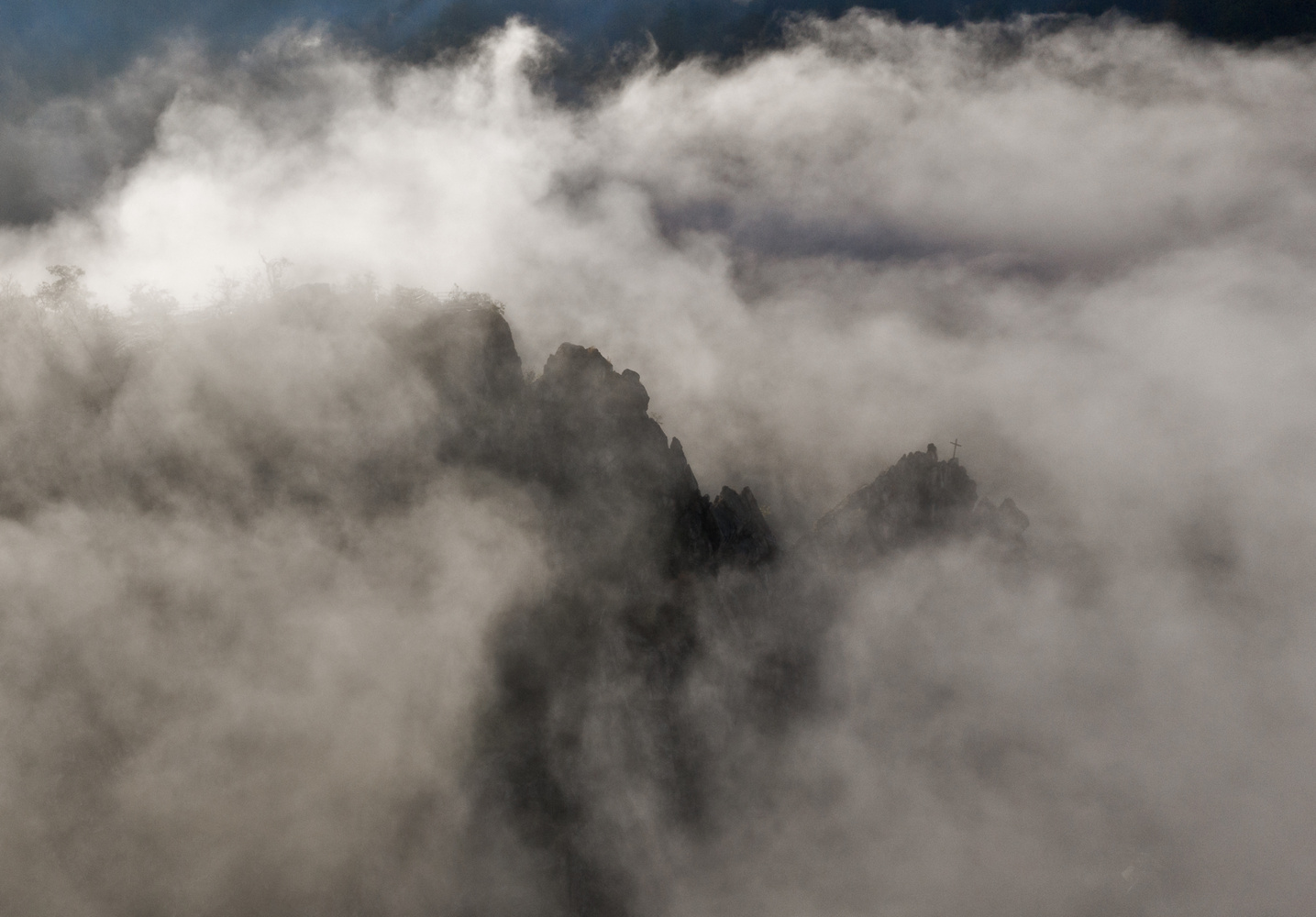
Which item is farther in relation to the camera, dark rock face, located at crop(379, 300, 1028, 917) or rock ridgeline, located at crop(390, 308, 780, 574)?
rock ridgeline, located at crop(390, 308, 780, 574)

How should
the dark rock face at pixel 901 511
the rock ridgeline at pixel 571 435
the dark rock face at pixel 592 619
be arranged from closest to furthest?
the dark rock face at pixel 592 619
the rock ridgeline at pixel 571 435
the dark rock face at pixel 901 511

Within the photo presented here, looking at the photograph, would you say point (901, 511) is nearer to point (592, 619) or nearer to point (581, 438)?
point (581, 438)

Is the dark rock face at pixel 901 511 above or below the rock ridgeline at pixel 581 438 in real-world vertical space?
below

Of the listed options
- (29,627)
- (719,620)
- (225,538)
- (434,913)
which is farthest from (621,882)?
(29,627)

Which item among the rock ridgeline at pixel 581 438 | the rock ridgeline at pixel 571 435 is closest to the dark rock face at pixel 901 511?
the rock ridgeline at pixel 581 438

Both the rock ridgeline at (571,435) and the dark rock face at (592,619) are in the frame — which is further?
the rock ridgeline at (571,435)

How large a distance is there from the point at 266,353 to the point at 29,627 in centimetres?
3689

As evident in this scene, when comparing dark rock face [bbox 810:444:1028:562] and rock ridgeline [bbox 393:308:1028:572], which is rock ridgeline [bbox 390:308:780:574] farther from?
dark rock face [bbox 810:444:1028:562]

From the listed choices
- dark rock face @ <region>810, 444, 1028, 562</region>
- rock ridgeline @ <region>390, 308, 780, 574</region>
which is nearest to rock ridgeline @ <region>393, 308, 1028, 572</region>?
rock ridgeline @ <region>390, 308, 780, 574</region>

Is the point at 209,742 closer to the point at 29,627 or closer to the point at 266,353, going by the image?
the point at 29,627

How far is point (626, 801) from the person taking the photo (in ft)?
307

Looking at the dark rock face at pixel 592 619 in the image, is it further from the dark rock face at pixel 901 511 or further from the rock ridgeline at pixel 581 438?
the dark rock face at pixel 901 511

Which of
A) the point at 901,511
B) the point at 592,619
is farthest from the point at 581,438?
the point at 901,511

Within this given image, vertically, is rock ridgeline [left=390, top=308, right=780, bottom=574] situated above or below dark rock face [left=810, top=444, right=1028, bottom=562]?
above
